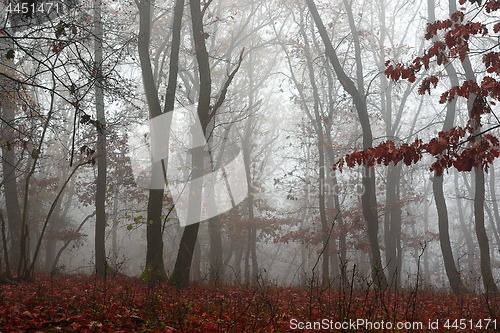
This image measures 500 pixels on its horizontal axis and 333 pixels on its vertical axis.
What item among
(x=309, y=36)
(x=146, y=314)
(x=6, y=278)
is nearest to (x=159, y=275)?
(x=6, y=278)

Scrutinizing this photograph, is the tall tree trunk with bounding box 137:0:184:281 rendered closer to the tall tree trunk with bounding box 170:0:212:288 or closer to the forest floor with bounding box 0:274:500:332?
the tall tree trunk with bounding box 170:0:212:288

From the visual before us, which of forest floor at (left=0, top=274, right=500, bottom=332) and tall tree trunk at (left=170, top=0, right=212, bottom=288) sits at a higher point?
tall tree trunk at (left=170, top=0, right=212, bottom=288)

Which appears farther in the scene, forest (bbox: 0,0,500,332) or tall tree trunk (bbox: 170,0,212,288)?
tall tree trunk (bbox: 170,0,212,288)

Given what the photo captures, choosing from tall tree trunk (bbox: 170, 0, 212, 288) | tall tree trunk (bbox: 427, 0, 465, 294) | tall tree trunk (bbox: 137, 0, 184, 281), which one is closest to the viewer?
tall tree trunk (bbox: 170, 0, 212, 288)

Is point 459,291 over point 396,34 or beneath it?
beneath

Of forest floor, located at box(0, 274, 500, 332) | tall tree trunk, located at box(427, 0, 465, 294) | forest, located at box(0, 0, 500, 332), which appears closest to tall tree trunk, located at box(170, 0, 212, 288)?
forest, located at box(0, 0, 500, 332)

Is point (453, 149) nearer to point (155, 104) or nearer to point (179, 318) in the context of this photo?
point (179, 318)

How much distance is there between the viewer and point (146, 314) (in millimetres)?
4223

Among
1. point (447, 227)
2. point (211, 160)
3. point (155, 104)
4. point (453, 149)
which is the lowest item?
point (447, 227)

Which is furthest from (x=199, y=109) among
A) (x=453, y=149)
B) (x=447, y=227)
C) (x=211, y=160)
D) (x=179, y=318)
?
(x=447, y=227)

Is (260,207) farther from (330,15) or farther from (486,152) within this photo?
(486,152)

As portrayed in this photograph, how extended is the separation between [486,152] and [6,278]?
8257 millimetres

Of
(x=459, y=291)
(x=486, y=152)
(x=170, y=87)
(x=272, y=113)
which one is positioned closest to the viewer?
(x=486, y=152)

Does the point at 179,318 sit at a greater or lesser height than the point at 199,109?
lesser
